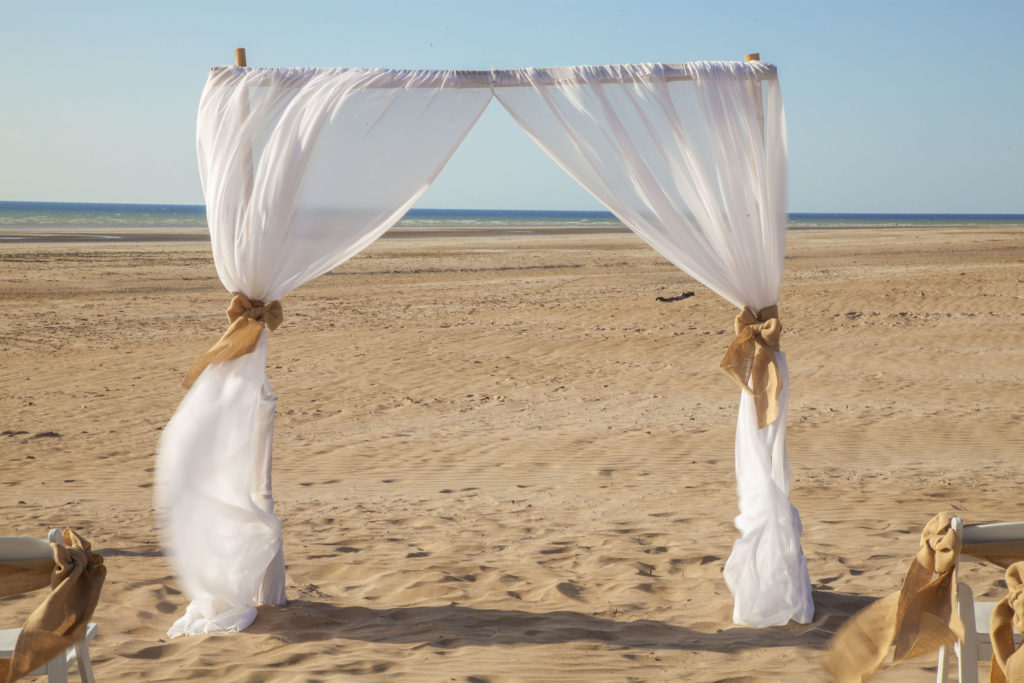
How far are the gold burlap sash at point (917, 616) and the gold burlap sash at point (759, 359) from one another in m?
1.55

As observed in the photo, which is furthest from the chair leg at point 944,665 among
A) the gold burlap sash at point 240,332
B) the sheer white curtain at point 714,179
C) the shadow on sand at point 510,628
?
the gold burlap sash at point 240,332

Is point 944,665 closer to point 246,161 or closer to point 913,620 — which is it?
point 913,620

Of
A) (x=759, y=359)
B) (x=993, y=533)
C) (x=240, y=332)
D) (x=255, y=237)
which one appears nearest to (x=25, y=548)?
(x=240, y=332)

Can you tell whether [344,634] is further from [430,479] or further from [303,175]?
[430,479]

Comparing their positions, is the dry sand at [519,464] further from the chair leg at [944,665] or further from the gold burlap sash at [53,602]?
the gold burlap sash at [53,602]

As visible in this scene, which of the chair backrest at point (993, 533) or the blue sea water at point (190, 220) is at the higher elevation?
the blue sea water at point (190, 220)

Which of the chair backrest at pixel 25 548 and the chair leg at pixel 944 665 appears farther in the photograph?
the chair leg at pixel 944 665

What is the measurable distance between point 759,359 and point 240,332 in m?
2.40

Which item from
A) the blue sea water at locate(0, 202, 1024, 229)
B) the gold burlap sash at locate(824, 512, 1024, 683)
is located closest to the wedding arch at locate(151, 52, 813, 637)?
the gold burlap sash at locate(824, 512, 1024, 683)

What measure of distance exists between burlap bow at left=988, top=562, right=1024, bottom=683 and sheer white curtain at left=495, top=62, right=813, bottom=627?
1.52 metres

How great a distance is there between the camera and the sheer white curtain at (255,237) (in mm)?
4051

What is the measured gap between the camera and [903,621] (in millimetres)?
2494

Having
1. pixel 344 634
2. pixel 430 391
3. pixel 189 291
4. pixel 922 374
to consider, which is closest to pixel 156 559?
pixel 344 634

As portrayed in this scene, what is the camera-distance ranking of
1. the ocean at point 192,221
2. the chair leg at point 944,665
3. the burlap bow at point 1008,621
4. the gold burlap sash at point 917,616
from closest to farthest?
the burlap bow at point 1008,621
the gold burlap sash at point 917,616
the chair leg at point 944,665
the ocean at point 192,221
